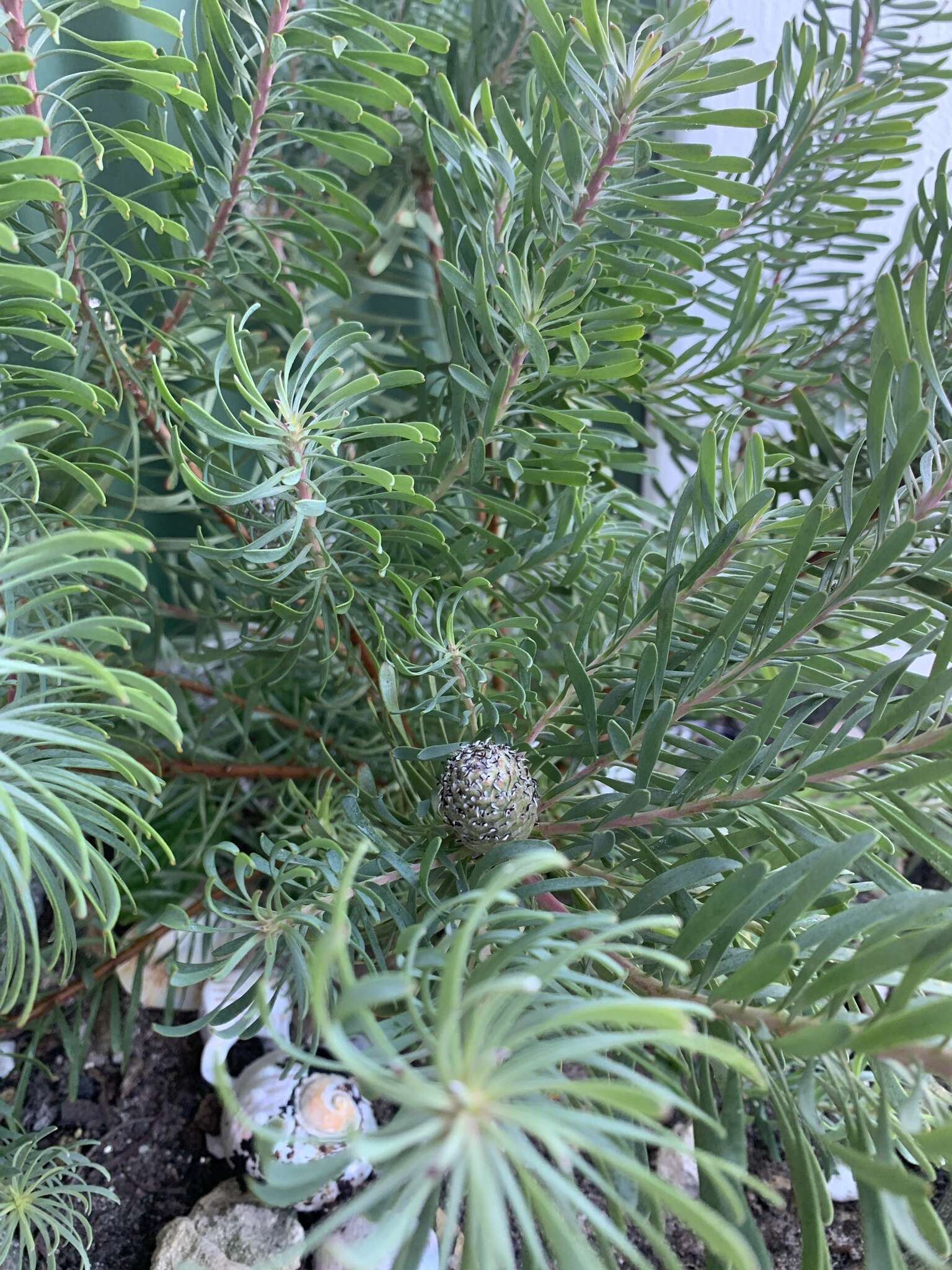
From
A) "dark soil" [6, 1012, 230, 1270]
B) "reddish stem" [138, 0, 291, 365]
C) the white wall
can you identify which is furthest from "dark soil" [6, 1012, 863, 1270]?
the white wall

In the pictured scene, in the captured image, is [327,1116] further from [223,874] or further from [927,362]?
[927,362]

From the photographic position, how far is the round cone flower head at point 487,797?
0.31m

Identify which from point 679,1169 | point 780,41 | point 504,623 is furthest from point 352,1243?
point 780,41

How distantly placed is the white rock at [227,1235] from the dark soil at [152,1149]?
0.08 feet

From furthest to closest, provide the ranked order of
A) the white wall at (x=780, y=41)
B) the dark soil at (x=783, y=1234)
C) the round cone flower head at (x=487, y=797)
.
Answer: the white wall at (x=780, y=41) → the dark soil at (x=783, y=1234) → the round cone flower head at (x=487, y=797)

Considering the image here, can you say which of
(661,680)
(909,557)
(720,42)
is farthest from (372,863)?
(720,42)

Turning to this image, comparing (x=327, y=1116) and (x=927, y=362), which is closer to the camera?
(x=927, y=362)

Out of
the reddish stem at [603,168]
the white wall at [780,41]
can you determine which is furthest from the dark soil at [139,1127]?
the white wall at [780,41]

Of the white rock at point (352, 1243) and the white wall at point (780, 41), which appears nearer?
the white rock at point (352, 1243)

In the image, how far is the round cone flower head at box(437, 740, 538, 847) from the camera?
31 cm

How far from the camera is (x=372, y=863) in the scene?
33cm

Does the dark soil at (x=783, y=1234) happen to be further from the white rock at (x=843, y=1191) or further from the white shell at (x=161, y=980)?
the white shell at (x=161, y=980)

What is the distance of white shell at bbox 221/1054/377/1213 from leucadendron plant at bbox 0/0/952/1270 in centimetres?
4

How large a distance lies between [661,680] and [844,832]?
8 cm
